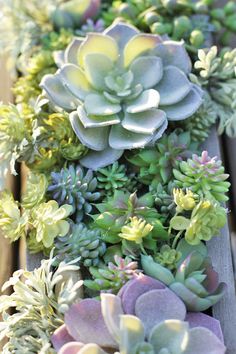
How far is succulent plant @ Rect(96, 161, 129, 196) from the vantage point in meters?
0.83

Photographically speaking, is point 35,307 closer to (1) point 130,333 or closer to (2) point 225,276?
(1) point 130,333

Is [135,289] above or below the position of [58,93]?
below

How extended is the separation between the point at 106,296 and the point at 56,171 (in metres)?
0.27

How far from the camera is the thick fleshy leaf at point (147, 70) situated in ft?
2.85

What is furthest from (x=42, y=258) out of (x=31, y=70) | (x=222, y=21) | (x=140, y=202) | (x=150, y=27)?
(x=222, y=21)

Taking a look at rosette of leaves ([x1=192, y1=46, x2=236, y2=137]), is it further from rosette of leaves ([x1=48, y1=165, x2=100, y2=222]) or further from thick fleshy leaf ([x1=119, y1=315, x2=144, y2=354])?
thick fleshy leaf ([x1=119, y1=315, x2=144, y2=354])

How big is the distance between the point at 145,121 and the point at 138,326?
317mm

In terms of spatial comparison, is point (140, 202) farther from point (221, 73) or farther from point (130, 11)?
point (130, 11)

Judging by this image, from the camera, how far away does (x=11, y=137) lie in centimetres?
83

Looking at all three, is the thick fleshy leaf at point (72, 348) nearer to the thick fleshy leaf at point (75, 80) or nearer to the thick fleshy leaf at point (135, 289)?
the thick fleshy leaf at point (135, 289)

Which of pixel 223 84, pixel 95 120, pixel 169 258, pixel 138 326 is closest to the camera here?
pixel 138 326

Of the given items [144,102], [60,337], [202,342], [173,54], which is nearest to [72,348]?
[60,337]

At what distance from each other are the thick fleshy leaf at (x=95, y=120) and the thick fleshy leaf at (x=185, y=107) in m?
0.08

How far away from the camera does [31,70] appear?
998 mm
